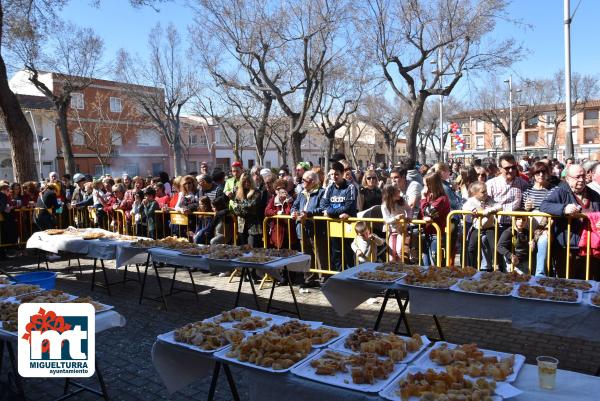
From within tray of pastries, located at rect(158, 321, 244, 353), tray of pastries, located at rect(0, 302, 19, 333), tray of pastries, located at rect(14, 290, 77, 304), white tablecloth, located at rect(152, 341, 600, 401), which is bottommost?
white tablecloth, located at rect(152, 341, 600, 401)

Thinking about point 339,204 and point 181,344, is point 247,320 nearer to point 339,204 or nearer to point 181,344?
point 181,344

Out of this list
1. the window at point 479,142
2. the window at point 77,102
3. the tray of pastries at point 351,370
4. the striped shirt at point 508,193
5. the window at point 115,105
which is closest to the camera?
the tray of pastries at point 351,370

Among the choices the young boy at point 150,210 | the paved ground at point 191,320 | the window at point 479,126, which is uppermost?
the window at point 479,126

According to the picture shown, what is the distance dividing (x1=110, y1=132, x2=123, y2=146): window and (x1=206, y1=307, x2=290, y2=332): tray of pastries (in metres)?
42.2

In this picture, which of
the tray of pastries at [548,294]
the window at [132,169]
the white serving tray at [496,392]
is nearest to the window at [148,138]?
the window at [132,169]

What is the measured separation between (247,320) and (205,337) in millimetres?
407

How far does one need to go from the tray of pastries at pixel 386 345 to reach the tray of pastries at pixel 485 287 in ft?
3.34

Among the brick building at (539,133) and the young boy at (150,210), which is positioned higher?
the brick building at (539,133)

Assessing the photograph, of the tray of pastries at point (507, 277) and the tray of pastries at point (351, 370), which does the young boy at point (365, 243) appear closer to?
the tray of pastries at point (507, 277)

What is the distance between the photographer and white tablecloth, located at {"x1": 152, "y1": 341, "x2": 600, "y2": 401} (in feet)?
7.55

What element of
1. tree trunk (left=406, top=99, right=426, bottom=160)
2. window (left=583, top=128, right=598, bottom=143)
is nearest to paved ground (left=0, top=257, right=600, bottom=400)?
tree trunk (left=406, top=99, right=426, bottom=160)

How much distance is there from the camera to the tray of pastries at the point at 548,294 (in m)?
3.50

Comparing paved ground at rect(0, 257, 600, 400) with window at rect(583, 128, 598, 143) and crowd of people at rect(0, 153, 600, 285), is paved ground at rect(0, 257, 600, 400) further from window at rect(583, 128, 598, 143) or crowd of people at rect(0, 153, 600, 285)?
window at rect(583, 128, 598, 143)

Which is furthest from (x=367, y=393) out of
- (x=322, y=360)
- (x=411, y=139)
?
(x=411, y=139)
